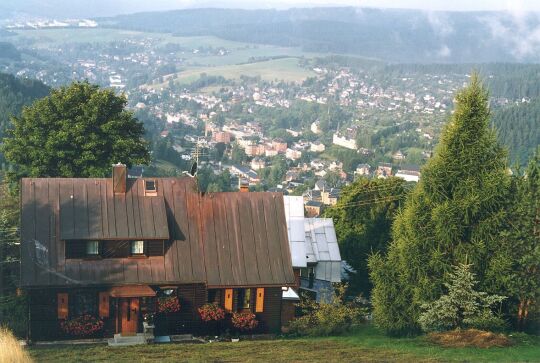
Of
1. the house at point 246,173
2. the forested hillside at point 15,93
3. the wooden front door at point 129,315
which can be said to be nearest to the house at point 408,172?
the house at point 246,173

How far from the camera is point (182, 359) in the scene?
1936cm

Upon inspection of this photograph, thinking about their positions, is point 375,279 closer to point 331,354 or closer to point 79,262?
point 331,354

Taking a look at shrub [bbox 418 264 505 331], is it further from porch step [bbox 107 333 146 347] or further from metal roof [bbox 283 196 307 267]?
metal roof [bbox 283 196 307 267]

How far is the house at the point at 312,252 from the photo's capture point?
104 feet

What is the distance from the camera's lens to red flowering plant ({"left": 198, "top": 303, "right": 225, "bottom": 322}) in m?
25.1

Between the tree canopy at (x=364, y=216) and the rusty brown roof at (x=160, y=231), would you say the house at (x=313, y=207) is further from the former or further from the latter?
the rusty brown roof at (x=160, y=231)

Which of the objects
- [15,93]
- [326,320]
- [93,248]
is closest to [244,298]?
[326,320]

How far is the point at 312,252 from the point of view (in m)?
34.3

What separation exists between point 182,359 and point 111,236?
21.0 feet

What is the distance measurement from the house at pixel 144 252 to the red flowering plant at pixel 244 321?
26 cm

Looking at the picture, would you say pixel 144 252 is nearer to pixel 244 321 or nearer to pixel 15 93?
pixel 244 321

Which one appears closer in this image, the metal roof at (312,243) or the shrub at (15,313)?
the shrub at (15,313)

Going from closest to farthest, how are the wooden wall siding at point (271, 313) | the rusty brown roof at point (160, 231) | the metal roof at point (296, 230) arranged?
the rusty brown roof at point (160, 231) → the wooden wall siding at point (271, 313) → the metal roof at point (296, 230)

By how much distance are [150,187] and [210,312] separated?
4.65 meters
